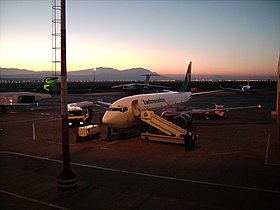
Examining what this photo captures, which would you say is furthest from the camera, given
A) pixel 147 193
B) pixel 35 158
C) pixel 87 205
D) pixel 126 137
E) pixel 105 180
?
pixel 126 137

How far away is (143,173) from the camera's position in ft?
53.1

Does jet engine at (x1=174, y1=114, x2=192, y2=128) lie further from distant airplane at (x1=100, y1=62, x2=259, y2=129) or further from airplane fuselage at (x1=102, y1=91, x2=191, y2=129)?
airplane fuselage at (x1=102, y1=91, x2=191, y2=129)

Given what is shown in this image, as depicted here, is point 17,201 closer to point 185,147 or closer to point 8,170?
point 8,170

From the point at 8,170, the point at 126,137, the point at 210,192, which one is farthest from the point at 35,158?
the point at 210,192

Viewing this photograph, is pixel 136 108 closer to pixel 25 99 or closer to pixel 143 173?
pixel 143 173

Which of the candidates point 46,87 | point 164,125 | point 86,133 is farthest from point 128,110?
point 46,87

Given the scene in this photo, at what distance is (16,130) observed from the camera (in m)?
30.8

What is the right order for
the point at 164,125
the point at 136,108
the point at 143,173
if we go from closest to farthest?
the point at 143,173, the point at 164,125, the point at 136,108

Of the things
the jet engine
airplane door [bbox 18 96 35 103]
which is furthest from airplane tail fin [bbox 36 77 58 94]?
the jet engine

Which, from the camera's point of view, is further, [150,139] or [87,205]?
[150,139]

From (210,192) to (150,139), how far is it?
11313mm

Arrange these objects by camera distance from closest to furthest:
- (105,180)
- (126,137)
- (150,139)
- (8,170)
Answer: (105,180) → (8,170) → (150,139) → (126,137)

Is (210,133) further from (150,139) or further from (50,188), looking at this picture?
(50,188)

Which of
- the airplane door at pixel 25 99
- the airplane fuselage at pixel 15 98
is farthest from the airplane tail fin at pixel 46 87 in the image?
the airplane door at pixel 25 99
